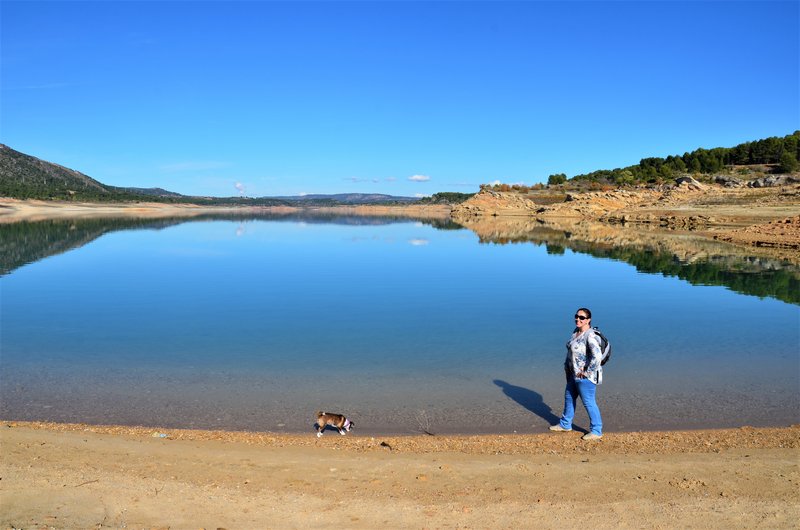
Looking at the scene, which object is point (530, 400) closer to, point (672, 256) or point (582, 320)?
point (582, 320)

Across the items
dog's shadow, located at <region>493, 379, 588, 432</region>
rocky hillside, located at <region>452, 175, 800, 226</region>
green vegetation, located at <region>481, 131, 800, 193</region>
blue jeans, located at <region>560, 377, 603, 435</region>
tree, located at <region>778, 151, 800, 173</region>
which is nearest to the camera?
blue jeans, located at <region>560, 377, 603, 435</region>

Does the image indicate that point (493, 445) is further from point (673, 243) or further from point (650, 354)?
point (673, 243)

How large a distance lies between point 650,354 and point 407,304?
28.9 feet

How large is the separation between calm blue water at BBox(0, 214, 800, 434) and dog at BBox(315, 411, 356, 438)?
42 cm

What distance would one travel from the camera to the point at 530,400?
10555 mm

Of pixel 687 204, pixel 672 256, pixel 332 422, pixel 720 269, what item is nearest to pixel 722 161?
pixel 687 204

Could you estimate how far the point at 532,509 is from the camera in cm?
603

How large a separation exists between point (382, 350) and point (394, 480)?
23.6 feet

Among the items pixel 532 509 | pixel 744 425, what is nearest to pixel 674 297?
pixel 744 425

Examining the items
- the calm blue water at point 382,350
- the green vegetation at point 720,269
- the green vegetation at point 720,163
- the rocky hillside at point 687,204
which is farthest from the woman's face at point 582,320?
the green vegetation at point 720,163

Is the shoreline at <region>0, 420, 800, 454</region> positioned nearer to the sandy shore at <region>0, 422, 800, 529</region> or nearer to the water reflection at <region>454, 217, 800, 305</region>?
the sandy shore at <region>0, 422, 800, 529</region>

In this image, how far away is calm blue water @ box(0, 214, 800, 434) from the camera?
32.8ft

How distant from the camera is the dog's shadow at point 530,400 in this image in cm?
973

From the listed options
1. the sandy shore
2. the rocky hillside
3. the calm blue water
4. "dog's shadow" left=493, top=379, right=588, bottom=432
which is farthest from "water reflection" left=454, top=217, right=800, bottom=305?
the sandy shore
